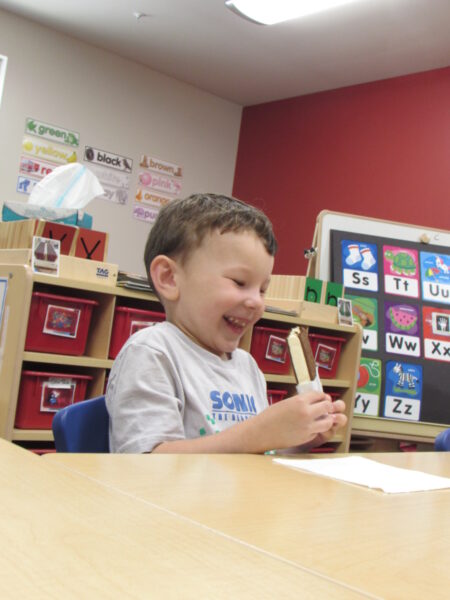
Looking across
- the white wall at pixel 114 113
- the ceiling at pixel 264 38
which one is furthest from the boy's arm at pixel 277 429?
the white wall at pixel 114 113

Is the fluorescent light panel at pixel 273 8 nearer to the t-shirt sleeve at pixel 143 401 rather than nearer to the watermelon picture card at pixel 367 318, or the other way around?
the watermelon picture card at pixel 367 318

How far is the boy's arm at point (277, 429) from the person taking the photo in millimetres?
957

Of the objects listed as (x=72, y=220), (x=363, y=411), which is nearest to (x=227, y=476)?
(x=72, y=220)

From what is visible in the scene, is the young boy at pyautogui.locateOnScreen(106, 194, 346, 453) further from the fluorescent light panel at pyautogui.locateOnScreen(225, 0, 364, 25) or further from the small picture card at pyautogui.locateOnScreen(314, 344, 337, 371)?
the fluorescent light panel at pyautogui.locateOnScreen(225, 0, 364, 25)

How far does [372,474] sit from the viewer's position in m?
0.90

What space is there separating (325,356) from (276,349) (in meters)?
0.31

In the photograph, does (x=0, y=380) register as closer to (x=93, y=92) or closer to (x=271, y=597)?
(x=271, y=597)

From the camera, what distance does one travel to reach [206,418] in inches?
46.0

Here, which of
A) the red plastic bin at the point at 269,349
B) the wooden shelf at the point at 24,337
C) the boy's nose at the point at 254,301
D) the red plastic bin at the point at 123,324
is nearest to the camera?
the boy's nose at the point at 254,301

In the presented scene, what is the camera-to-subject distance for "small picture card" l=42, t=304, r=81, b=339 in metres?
2.07

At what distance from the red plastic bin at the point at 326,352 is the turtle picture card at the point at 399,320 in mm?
206

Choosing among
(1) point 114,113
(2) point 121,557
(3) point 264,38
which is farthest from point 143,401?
(1) point 114,113

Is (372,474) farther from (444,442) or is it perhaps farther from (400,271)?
(400,271)

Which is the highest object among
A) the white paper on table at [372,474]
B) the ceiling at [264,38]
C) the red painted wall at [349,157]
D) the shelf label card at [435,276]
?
the ceiling at [264,38]
